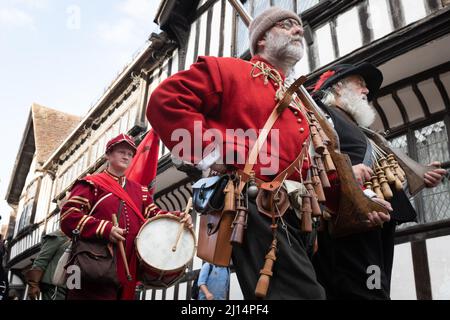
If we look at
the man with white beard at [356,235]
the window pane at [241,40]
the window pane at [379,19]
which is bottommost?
the man with white beard at [356,235]

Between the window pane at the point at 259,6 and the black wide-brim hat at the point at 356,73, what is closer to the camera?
the black wide-brim hat at the point at 356,73

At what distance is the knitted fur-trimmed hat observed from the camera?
2479 mm

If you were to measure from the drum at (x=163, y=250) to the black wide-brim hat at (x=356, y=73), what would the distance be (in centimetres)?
159

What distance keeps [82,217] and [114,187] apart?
46 centimetres

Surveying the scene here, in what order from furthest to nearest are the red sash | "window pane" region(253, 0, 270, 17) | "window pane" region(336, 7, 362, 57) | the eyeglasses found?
"window pane" region(253, 0, 270, 17) < "window pane" region(336, 7, 362, 57) < the red sash < the eyeglasses

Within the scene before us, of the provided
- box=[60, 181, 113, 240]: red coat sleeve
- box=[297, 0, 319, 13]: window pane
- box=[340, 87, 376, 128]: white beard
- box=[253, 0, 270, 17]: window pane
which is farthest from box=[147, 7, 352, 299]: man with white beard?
box=[253, 0, 270, 17]: window pane

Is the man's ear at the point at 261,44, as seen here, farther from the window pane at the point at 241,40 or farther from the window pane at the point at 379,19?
the window pane at the point at 241,40

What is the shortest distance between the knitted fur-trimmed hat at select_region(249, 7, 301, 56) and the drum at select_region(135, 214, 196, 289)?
62.0 inches

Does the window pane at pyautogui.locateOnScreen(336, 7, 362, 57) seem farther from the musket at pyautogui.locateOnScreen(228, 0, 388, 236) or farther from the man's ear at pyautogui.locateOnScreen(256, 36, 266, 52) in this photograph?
the musket at pyautogui.locateOnScreen(228, 0, 388, 236)

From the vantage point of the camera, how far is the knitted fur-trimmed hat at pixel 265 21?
2479 mm

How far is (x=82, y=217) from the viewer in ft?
10.7

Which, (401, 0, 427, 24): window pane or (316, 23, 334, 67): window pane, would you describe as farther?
(316, 23, 334, 67): window pane

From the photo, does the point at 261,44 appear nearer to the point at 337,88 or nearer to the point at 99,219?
the point at 337,88

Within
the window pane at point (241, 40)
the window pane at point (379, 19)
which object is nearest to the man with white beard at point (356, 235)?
the window pane at point (379, 19)
